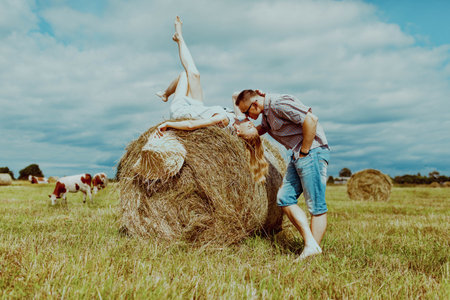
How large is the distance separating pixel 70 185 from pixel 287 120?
780 cm

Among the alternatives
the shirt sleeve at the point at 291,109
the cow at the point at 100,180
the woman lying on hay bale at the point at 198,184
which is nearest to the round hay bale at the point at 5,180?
the cow at the point at 100,180

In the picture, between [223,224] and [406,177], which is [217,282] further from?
[406,177]

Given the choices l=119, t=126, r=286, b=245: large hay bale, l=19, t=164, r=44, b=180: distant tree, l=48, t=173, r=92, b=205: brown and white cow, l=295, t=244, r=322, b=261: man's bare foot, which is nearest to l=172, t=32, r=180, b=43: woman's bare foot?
l=119, t=126, r=286, b=245: large hay bale

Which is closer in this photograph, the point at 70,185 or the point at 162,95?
the point at 162,95

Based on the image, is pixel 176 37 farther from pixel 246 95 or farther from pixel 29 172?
pixel 29 172

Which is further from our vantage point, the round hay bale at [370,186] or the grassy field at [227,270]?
the round hay bale at [370,186]

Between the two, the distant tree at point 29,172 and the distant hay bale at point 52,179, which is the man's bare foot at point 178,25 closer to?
the distant hay bale at point 52,179

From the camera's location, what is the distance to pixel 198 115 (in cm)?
493

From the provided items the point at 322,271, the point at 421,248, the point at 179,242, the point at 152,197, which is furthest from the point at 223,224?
the point at 421,248

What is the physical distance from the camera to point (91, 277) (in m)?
2.57

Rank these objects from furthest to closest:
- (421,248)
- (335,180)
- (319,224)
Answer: (335,180), (421,248), (319,224)

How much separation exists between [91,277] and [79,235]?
2447mm

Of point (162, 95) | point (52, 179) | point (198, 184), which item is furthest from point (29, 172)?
point (198, 184)

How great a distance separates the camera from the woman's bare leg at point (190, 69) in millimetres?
5652
